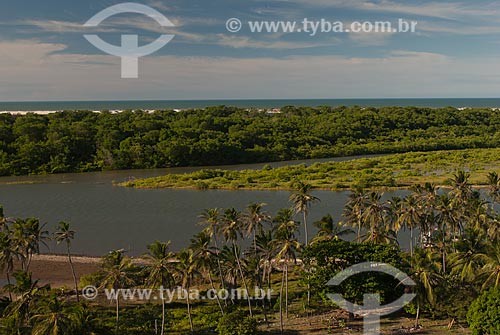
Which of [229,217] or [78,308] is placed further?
[229,217]

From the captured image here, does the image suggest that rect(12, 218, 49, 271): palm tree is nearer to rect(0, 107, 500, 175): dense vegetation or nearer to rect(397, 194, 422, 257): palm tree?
rect(397, 194, 422, 257): palm tree

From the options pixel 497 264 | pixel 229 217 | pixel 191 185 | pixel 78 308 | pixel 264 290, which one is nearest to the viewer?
pixel 78 308

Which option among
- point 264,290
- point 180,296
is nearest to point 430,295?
point 264,290

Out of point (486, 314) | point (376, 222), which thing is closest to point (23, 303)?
point (486, 314)

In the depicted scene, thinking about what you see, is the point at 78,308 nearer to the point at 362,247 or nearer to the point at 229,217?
the point at 229,217
